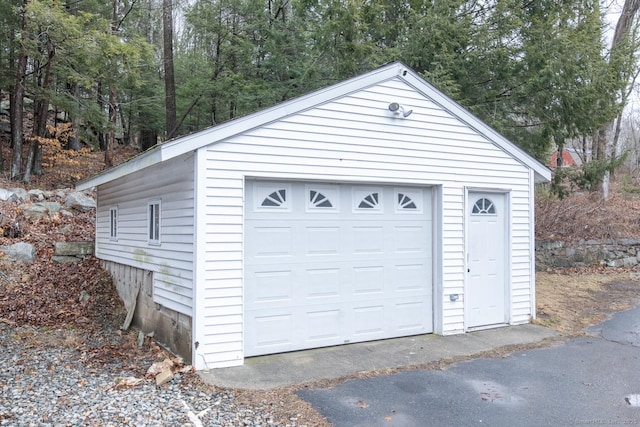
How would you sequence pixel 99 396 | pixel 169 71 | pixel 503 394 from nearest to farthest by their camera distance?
pixel 99 396 → pixel 503 394 → pixel 169 71

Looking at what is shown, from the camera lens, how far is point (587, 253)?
1259 cm

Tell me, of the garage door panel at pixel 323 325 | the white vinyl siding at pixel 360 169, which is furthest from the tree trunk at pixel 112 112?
the garage door panel at pixel 323 325

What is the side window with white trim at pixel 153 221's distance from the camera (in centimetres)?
630

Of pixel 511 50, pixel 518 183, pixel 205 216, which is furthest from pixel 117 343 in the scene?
pixel 511 50

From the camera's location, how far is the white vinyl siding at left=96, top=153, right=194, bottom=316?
5305 millimetres

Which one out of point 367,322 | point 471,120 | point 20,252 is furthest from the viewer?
point 20,252

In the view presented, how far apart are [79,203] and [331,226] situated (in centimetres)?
840

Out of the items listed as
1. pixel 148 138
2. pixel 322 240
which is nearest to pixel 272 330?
pixel 322 240

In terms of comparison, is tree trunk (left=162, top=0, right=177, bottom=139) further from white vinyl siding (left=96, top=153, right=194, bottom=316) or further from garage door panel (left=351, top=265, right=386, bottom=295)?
garage door panel (left=351, top=265, right=386, bottom=295)

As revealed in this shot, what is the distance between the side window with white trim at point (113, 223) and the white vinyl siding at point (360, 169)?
3903 mm

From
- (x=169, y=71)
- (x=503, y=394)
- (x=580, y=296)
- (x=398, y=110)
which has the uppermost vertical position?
(x=169, y=71)

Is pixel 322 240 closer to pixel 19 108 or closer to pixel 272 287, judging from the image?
pixel 272 287

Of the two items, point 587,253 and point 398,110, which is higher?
point 398,110

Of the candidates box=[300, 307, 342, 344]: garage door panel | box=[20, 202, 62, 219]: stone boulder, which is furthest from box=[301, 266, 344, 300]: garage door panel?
box=[20, 202, 62, 219]: stone boulder
